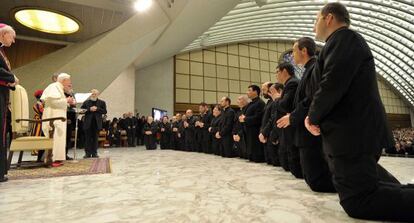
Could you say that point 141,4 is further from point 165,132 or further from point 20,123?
point 20,123

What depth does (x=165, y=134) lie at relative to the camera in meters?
10.5

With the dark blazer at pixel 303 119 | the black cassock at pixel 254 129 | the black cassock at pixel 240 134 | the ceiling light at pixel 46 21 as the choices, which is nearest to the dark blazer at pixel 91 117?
the black cassock at pixel 240 134

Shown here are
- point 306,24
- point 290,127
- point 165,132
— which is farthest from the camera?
point 306,24

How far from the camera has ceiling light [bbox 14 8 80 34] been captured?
8.84m

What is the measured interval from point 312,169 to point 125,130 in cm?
1129

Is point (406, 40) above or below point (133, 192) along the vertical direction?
above

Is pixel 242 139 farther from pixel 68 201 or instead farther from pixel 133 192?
pixel 68 201

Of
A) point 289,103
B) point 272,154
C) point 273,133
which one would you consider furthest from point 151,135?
point 289,103

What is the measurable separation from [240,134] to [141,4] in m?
6.47

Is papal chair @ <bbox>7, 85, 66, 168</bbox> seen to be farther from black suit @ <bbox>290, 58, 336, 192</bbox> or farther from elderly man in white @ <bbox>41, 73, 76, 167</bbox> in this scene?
black suit @ <bbox>290, 58, 336, 192</bbox>

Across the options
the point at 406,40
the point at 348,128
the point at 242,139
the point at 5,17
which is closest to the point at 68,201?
the point at 348,128

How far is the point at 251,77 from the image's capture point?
66.4 ft

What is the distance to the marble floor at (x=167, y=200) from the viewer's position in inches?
65.5

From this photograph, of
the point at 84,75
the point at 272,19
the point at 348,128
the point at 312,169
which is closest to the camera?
the point at 348,128
